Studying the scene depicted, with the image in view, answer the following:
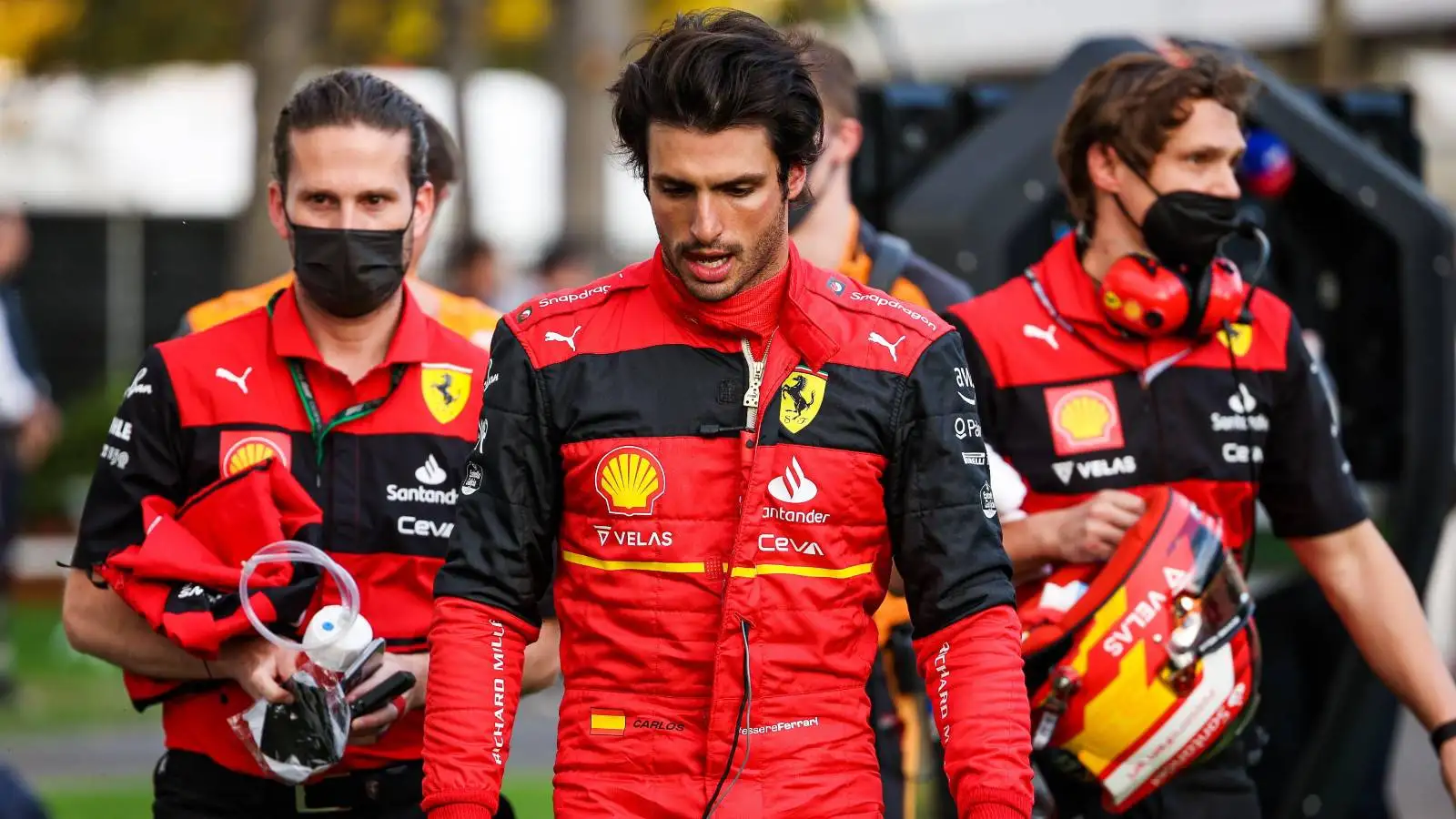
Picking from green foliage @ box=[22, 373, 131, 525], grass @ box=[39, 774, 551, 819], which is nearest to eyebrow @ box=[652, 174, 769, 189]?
grass @ box=[39, 774, 551, 819]

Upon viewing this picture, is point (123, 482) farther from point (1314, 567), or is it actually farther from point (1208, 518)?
point (1314, 567)

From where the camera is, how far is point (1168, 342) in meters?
4.79

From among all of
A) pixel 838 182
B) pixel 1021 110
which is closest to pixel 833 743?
pixel 838 182

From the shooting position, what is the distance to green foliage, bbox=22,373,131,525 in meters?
16.7

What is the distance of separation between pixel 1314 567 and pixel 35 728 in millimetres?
7563

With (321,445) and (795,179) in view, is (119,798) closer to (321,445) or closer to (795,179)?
(321,445)

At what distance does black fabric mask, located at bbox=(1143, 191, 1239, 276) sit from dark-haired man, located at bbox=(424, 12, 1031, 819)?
128 cm

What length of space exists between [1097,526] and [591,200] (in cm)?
1538

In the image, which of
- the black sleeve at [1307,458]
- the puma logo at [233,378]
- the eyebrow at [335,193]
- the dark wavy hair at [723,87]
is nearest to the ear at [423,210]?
the eyebrow at [335,193]

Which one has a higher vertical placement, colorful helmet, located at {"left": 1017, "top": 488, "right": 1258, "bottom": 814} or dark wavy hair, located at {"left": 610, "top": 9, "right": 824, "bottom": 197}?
dark wavy hair, located at {"left": 610, "top": 9, "right": 824, "bottom": 197}

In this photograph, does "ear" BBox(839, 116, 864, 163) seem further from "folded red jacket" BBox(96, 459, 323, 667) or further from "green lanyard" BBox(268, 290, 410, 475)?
"folded red jacket" BBox(96, 459, 323, 667)

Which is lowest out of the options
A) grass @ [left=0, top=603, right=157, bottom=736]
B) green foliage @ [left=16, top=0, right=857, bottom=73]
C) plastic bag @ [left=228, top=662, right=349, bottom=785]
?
grass @ [left=0, top=603, right=157, bottom=736]

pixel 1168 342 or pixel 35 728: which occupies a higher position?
pixel 1168 342

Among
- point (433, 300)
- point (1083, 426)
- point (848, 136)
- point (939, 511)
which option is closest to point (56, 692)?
point (433, 300)
